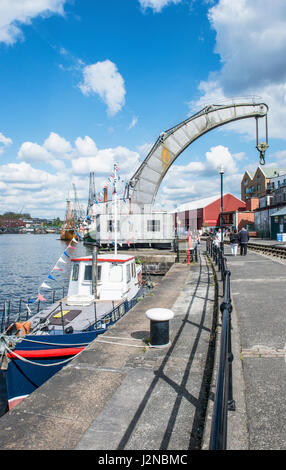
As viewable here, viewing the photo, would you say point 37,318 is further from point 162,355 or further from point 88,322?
point 162,355

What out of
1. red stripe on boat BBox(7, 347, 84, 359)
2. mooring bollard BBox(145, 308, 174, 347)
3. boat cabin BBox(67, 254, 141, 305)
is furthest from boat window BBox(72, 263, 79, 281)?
mooring bollard BBox(145, 308, 174, 347)

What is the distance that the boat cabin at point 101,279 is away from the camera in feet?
37.2

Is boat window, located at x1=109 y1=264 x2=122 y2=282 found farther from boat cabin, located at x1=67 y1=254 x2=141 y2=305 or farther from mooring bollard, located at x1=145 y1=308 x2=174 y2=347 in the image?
mooring bollard, located at x1=145 y1=308 x2=174 y2=347

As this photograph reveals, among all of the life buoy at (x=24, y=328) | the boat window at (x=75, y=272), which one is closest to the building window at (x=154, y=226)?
the boat window at (x=75, y=272)

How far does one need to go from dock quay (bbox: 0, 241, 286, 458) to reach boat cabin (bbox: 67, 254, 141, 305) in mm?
4394

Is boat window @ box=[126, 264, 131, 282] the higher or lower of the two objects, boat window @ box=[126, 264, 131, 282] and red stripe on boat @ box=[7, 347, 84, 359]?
the higher

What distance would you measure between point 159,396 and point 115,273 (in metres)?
7.83

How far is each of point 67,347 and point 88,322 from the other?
1816 mm

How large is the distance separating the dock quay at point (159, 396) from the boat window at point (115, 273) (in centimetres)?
465

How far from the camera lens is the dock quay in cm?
321

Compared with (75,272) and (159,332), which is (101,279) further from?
(159,332)

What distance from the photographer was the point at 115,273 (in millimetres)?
11758

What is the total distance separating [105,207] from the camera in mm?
40438
